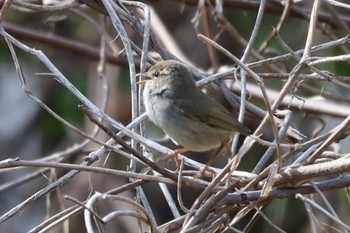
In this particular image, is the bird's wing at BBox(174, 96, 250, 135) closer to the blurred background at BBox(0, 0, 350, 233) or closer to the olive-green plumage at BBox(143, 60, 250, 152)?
the olive-green plumage at BBox(143, 60, 250, 152)

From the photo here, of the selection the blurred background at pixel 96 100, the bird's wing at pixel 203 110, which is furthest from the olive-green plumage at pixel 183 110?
the blurred background at pixel 96 100

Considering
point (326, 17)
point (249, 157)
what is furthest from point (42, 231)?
point (249, 157)

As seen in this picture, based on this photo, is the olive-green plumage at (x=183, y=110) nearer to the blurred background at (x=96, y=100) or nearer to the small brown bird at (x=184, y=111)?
the small brown bird at (x=184, y=111)

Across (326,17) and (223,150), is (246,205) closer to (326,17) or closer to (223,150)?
(223,150)

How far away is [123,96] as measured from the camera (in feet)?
23.4

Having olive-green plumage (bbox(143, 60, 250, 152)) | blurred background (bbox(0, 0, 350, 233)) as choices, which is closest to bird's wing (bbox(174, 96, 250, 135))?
olive-green plumage (bbox(143, 60, 250, 152))

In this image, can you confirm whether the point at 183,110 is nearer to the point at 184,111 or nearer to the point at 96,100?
the point at 184,111

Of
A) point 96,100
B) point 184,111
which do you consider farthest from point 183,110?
point 96,100

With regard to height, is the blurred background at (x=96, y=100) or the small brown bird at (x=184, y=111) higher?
the small brown bird at (x=184, y=111)

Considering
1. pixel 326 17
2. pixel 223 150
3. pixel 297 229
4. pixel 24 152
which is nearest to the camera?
pixel 223 150

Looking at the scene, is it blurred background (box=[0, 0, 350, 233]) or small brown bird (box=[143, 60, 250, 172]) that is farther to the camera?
blurred background (box=[0, 0, 350, 233])

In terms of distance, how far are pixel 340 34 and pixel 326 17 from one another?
109cm

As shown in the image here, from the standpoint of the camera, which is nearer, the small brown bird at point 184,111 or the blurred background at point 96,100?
the small brown bird at point 184,111

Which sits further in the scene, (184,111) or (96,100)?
(96,100)
